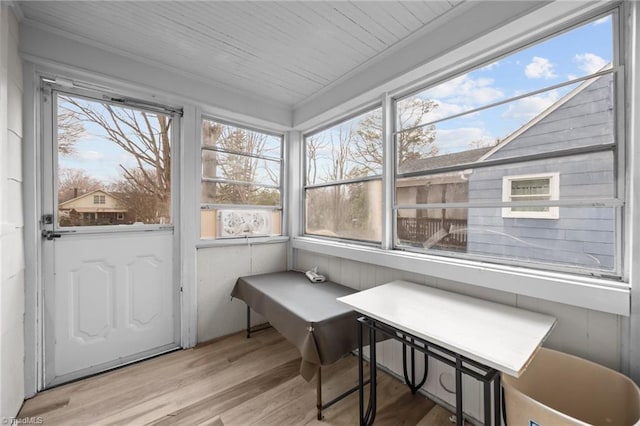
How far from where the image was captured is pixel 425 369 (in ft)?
5.97

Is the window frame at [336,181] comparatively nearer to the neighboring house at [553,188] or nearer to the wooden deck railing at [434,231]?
the wooden deck railing at [434,231]

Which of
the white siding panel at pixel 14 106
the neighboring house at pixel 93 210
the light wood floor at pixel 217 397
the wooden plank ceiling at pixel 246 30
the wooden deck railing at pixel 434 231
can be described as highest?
the wooden plank ceiling at pixel 246 30

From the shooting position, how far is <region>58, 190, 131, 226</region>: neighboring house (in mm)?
1987

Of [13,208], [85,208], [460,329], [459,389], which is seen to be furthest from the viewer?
[85,208]

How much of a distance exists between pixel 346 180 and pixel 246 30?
4.87 ft

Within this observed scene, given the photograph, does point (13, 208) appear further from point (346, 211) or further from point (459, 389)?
point (459, 389)

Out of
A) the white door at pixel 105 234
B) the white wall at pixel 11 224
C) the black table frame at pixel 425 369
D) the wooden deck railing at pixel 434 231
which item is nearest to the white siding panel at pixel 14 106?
the white wall at pixel 11 224

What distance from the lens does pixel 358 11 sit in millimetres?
1619

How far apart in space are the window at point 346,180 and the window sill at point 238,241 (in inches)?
15.0

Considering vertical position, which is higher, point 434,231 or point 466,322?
point 434,231

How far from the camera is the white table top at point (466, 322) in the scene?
1.01 m

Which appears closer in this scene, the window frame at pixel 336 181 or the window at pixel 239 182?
the window frame at pixel 336 181

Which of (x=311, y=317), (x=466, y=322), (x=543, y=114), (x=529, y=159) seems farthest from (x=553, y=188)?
(x=311, y=317)

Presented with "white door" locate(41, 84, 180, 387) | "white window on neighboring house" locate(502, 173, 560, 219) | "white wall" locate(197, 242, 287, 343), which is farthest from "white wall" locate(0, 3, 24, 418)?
"white window on neighboring house" locate(502, 173, 560, 219)
